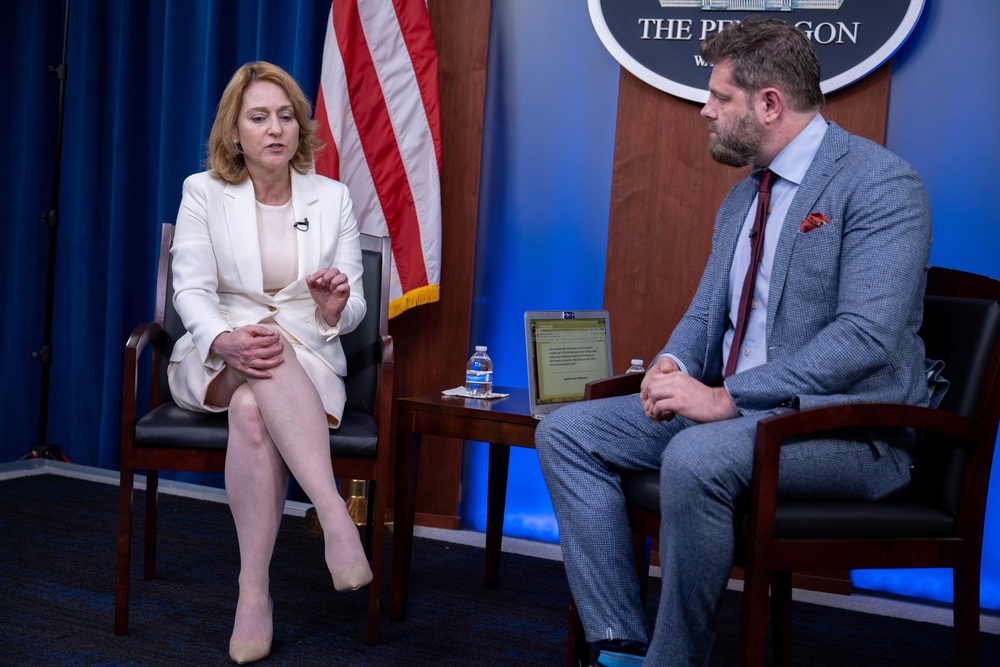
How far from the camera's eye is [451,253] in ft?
11.6

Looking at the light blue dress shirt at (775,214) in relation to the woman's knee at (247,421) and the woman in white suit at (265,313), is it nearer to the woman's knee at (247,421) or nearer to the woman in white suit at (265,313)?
the woman in white suit at (265,313)

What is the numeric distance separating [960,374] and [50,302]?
3.60 m

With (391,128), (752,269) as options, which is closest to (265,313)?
(391,128)

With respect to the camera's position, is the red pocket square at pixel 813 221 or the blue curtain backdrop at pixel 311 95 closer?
the red pocket square at pixel 813 221

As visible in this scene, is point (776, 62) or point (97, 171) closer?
point (776, 62)

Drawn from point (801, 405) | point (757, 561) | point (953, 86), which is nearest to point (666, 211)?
point (953, 86)

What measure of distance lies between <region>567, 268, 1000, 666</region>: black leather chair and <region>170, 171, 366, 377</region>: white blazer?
97 centimetres

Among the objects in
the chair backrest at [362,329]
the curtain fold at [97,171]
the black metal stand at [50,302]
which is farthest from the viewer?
the black metal stand at [50,302]

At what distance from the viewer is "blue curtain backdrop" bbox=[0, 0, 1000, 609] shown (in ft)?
9.65

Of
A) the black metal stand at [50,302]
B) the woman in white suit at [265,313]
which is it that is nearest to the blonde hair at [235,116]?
the woman in white suit at [265,313]

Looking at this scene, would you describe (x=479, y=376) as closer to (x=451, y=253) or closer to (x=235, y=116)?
(x=451, y=253)

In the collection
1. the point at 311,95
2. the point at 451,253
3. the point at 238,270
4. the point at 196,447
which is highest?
the point at 311,95

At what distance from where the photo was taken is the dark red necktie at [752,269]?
208cm

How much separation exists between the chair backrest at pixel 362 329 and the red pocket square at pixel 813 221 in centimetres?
118
